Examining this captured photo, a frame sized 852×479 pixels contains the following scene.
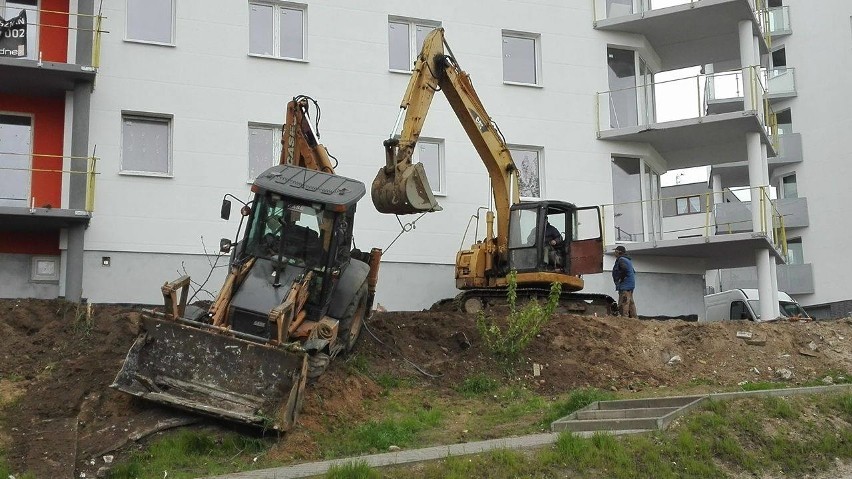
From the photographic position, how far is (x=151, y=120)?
2231cm

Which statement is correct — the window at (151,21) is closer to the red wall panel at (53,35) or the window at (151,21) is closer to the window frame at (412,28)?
the red wall panel at (53,35)

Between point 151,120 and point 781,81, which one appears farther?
point 781,81

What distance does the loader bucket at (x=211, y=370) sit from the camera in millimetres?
13359

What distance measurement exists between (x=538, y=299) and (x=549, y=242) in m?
1.17

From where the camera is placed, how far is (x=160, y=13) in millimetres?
22750

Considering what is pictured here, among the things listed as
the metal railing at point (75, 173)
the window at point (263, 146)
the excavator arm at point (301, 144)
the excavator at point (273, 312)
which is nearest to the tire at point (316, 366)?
the excavator at point (273, 312)

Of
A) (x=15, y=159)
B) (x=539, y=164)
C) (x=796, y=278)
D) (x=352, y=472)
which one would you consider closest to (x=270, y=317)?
(x=352, y=472)

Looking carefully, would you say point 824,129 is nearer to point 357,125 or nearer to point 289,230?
point 357,125

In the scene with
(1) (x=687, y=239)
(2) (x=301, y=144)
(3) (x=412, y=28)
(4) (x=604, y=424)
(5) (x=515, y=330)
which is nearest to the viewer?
(4) (x=604, y=424)

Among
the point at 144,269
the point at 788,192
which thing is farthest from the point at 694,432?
the point at 788,192

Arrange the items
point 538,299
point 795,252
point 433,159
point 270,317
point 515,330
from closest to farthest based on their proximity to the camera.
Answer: point 270,317, point 515,330, point 538,299, point 433,159, point 795,252

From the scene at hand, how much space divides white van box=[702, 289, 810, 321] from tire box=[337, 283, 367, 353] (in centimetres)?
1291

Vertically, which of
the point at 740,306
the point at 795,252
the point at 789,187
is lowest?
the point at 740,306

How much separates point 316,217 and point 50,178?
8.06 m
